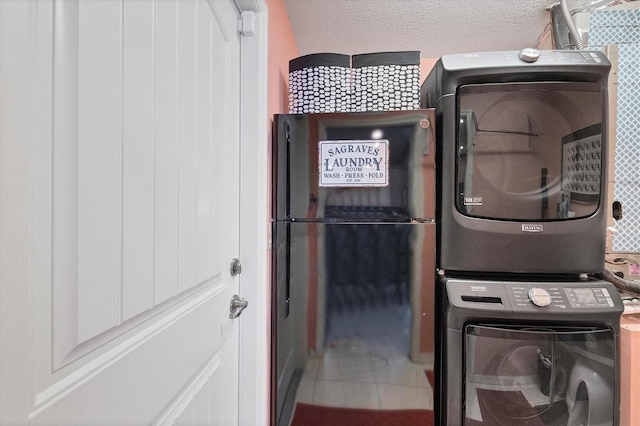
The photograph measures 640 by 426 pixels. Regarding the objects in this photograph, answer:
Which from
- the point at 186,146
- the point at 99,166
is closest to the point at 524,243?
the point at 186,146

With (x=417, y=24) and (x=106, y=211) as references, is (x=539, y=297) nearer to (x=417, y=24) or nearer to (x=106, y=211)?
(x=106, y=211)

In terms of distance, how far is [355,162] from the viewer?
1.26 metres

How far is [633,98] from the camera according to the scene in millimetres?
1374

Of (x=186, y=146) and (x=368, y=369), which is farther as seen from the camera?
(x=368, y=369)

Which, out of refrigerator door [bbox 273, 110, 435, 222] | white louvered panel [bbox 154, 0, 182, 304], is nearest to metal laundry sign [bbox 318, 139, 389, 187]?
refrigerator door [bbox 273, 110, 435, 222]

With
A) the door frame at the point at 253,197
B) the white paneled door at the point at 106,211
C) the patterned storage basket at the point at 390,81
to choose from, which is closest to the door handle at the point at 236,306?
the door frame at the point at 253,197

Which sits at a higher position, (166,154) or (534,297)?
(166,154)

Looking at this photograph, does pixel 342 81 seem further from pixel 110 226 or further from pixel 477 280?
pixel 110 226

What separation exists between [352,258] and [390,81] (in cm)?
82

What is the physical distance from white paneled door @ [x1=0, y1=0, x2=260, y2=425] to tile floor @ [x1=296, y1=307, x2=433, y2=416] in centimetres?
53

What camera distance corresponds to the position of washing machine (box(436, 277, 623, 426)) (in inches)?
43.3

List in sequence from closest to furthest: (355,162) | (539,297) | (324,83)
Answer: (539,297), (355,162), (324,83)

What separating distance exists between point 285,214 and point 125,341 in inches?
32.2

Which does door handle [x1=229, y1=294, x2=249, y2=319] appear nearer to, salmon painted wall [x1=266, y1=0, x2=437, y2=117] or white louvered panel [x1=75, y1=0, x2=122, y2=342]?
white louvered panel [x1=75, y1=0, x2=122, y2=342]
